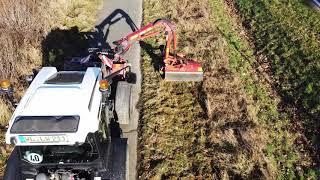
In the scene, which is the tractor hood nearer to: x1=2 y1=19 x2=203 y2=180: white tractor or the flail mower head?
x1=2 y1=19 x2=203 y2=180: white tractor

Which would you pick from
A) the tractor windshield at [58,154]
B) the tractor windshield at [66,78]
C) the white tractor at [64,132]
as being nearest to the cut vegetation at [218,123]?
the white tractor at [64,132]

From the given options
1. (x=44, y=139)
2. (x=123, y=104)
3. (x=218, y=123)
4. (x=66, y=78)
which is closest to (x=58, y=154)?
(x=44, y=139)

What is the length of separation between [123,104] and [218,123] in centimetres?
258

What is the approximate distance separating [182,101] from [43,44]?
5.20 metres

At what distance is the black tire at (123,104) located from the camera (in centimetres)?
1066

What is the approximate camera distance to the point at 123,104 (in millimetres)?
10648

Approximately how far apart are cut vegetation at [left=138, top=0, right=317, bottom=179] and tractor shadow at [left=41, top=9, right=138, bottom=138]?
1712 millimetres

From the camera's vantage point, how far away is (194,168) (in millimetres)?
10133

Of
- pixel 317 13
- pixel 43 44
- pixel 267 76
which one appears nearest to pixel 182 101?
pixel 267 76

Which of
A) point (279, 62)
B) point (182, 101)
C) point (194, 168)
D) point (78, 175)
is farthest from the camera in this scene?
point (279, 62)

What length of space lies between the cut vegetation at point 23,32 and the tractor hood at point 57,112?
2833 millimetres

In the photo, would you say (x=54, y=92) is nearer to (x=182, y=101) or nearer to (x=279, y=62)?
(x=182, y=101)

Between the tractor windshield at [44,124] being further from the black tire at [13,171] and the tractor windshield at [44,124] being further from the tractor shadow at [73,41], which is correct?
the tractor shadow at [73,41]

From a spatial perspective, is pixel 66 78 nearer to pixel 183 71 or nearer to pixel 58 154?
pixel 58 154
